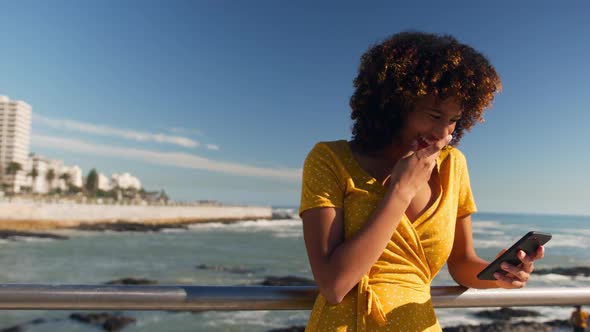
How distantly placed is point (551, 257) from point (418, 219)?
32.2 metres

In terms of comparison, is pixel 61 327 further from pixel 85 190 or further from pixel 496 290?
pixel 85 190

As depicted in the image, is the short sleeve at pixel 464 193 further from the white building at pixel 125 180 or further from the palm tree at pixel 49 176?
the white building at pixel 125 180

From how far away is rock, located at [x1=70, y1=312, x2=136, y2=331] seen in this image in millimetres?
10648

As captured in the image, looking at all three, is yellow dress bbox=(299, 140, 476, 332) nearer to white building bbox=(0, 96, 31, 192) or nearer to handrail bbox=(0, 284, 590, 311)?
handrail bbox=(0, 284, 590, 311)

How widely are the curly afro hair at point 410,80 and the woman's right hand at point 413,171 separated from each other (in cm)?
12

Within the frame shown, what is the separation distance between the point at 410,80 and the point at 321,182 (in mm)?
325

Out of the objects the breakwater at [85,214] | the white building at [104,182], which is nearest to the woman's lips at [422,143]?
the breakwater at [85,214]

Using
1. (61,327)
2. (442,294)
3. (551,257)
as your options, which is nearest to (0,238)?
(61,327)

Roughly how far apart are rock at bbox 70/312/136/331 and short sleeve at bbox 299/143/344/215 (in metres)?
10.8

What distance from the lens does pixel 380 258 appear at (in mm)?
1102

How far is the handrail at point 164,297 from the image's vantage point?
1.19 metres

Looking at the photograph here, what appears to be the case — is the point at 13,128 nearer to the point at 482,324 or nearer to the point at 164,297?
the point at 482,324

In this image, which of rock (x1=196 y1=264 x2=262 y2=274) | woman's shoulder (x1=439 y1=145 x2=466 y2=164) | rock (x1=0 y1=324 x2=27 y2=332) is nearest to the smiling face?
woman's shoulder (x1=439 y1=145 x2=466 y2=164)

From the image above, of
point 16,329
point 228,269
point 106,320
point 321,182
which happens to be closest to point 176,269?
point 228,269
